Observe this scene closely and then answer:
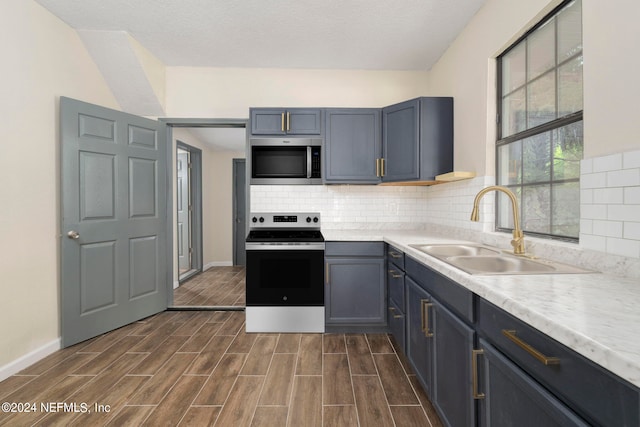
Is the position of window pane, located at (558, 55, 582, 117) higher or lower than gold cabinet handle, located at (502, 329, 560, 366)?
higher

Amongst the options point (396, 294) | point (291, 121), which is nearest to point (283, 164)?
point (291, 121)

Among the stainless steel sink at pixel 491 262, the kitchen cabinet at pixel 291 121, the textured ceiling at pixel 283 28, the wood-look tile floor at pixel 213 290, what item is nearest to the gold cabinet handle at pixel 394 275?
the stainless steel sink at pixel 491 262

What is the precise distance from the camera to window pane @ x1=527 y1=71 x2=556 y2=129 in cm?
171

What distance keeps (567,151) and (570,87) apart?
338mm

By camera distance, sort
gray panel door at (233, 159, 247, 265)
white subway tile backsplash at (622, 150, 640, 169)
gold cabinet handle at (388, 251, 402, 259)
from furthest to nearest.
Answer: gray panel door at (233, 159, 247, 265) < gold cabinet handle at (388, 251, 402, 259) < white subway tile backsplash at (622, 150, 640, 169)

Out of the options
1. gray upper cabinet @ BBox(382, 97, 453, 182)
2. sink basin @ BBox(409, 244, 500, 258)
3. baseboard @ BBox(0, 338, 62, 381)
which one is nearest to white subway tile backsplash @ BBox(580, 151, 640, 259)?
sink basin @ BBox(409, 244, 500, 258)

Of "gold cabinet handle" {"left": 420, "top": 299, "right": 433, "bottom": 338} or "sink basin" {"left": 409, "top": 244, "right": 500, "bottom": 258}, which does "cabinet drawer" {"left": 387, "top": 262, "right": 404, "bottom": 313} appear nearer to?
"sink basin" {"left": 409, "top": 244, "right": 500, "bottom": 258}

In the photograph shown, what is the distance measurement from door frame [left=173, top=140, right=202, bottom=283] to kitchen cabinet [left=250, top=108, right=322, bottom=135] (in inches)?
92.5

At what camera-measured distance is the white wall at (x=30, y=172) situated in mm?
2055

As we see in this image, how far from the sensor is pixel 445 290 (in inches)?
57.4

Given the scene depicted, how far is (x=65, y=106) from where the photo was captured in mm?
2424

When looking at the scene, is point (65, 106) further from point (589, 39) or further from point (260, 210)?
point (589, 39)

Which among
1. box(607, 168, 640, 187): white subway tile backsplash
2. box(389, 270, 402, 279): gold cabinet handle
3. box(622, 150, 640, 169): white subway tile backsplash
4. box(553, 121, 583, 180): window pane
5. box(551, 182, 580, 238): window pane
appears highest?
box(553, 121, 583, 180): window pane

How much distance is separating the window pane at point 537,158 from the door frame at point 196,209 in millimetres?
4563
